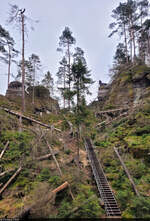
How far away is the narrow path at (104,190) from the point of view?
612 cm

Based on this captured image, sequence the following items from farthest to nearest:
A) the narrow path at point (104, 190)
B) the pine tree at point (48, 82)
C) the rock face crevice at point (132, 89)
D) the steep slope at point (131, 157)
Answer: the pine tree at point (48, 82), the rock face crevice at point (132, 89), the narrow path at point (104, 190), the steep slope at point (131, 157)

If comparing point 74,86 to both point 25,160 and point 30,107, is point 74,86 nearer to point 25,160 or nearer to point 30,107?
point 25,160

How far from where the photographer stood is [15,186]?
6473 mm

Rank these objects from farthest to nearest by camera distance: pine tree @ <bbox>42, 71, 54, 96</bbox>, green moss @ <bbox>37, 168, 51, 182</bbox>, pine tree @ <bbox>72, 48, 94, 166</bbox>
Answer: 1. pine tree @ <bbox>42, 71, 54, 96</bbox>
2. pine tree @ <bbox>72, 48, 94, 166</bbox>
3. green moss @ <bbox>37, 168, 51, 182</bbox>

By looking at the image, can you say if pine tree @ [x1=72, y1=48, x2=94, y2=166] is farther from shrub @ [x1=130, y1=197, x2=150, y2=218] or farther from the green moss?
shrub @ [x1=130, y1=197, x2=150, y2=218]

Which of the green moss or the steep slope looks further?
the green moss

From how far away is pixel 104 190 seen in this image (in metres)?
7.46

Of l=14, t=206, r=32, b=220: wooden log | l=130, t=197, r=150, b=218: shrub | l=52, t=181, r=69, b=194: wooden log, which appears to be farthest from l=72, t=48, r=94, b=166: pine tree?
l=14, t=206, r=32, b=220: wooden log

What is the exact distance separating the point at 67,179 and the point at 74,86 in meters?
7.33

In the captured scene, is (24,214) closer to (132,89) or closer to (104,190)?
(104,190)

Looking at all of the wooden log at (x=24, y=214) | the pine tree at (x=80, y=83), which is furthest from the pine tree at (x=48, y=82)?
the wooden log at (x=24, y=214)

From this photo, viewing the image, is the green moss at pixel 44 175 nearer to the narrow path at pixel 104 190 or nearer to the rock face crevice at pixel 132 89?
the narrow path at pixel 104 190

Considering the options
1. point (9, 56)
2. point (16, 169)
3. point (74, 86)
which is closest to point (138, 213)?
point (16, 169)

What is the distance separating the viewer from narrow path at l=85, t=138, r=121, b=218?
612cm
